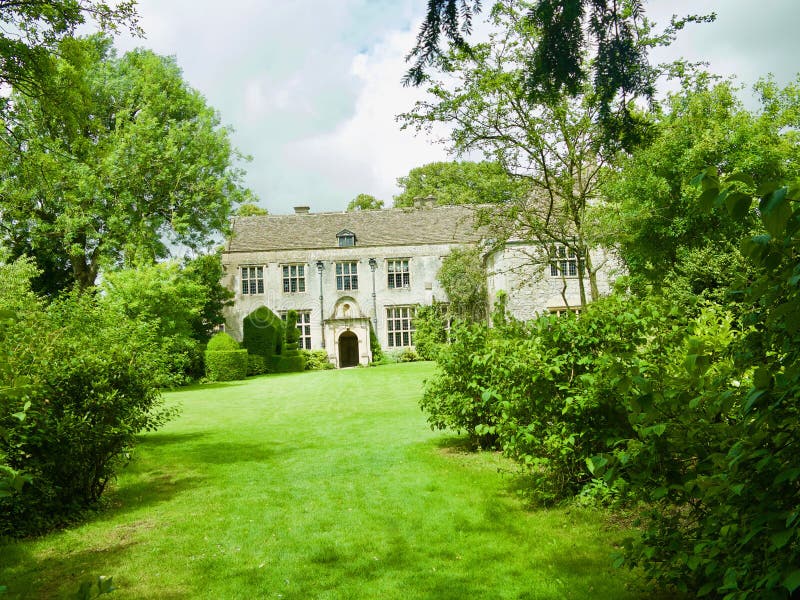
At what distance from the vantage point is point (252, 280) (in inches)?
1492

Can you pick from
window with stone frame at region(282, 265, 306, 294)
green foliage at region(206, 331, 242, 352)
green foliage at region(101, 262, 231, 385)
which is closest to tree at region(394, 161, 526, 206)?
green foliage at region(101, 262, 231, 385)

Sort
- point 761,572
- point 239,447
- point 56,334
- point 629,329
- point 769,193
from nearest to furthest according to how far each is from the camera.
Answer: point 769,193, point 761,572, point 629,329, point 56,334, point 239,447

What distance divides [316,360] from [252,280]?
729cm

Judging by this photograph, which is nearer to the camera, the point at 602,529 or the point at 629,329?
the point at 602,529

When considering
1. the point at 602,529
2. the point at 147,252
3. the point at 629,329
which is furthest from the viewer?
the point at 147,252

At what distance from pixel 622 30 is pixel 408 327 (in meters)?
34.3

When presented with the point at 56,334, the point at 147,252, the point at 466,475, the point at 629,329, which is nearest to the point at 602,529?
the point at 629,329

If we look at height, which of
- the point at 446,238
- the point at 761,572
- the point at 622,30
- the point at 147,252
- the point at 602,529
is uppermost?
the point at 446,238

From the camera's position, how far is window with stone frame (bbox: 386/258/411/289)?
38.0 meters

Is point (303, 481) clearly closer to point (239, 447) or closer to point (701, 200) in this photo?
point (239, 447)

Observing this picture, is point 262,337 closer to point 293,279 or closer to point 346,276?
point 293,279

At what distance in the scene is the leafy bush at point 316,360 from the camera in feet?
113

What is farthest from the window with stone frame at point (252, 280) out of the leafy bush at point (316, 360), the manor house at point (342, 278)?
the leafy bush at point (316, 360)

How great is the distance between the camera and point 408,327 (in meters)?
37.8
